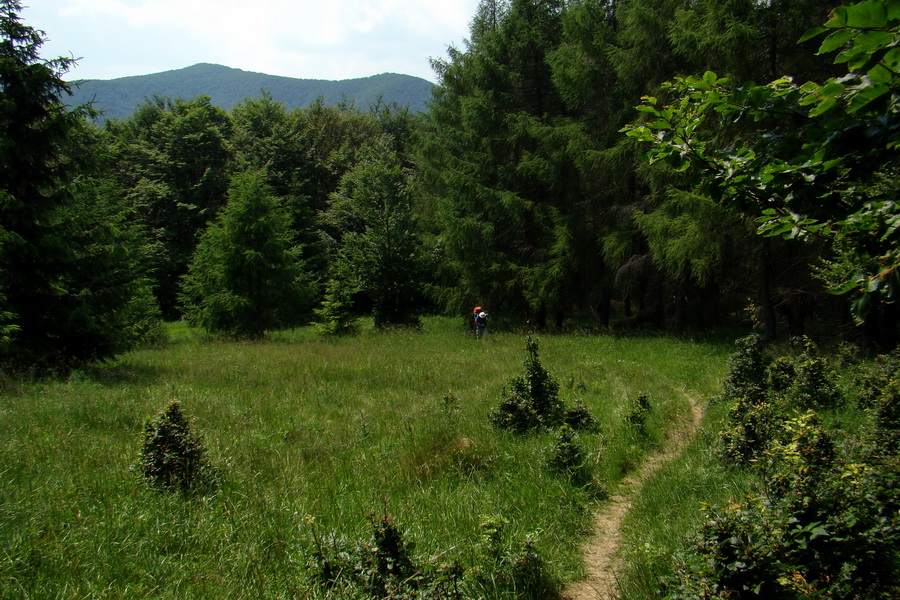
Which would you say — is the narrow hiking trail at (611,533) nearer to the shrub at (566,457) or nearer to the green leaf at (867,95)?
the shrub at (566,457)

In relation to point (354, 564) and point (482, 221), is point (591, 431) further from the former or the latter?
point (482, 221)

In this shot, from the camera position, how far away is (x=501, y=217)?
22078 mm

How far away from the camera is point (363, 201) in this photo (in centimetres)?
2462

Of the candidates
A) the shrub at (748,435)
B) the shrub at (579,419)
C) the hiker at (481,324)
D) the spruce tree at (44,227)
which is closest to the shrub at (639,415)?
the shrub at (579,419)

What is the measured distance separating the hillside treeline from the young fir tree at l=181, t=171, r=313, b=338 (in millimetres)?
94

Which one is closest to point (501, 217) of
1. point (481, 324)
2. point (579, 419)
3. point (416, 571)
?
point (481, 324)

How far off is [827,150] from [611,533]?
379 cm

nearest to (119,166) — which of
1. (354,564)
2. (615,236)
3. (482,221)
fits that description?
(482,221)

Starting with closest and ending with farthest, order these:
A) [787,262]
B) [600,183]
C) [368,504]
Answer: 1. [368,504]
2. [787,262]
3. [600,183]

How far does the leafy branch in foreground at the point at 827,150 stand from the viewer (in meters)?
1.69

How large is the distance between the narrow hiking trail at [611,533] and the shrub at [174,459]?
3531 millimetres

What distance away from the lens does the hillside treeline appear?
11414 millimetres

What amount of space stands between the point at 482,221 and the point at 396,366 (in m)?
11.7

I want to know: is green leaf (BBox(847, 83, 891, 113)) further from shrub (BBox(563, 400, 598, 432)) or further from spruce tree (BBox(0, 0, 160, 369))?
spruce tree (BBox(0, 0, 160, 369))
